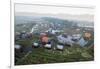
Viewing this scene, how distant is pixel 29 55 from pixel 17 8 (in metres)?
0.50

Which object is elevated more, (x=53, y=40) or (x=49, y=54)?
(x=53, y=40)

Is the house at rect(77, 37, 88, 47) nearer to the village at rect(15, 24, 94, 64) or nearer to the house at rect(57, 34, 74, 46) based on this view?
the village at rect(15, 24, 94, 64)

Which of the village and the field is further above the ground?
the village

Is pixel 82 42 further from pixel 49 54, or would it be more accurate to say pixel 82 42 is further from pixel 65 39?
pixel 49 54

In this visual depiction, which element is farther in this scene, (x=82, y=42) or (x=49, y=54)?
(x=82, y=42)

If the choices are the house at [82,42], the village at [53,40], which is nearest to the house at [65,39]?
the village at [53,40]

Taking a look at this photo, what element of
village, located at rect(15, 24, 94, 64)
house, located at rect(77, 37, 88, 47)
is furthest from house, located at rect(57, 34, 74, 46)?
house, located at rect(77, 37, 88, 47)

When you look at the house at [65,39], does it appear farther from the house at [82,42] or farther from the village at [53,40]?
the house at [82,42]

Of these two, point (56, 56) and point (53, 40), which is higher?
point (53, 40)

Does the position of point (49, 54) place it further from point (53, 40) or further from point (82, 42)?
point (82, 42)

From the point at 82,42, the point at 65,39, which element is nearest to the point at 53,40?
the point at 65,39

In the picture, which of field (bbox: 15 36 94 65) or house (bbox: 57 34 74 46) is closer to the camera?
field (bbox: 15 36 94 65)

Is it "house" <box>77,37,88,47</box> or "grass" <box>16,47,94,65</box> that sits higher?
"house" <box>77,37,88,47</box>

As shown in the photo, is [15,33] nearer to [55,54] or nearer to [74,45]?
[55,54]
